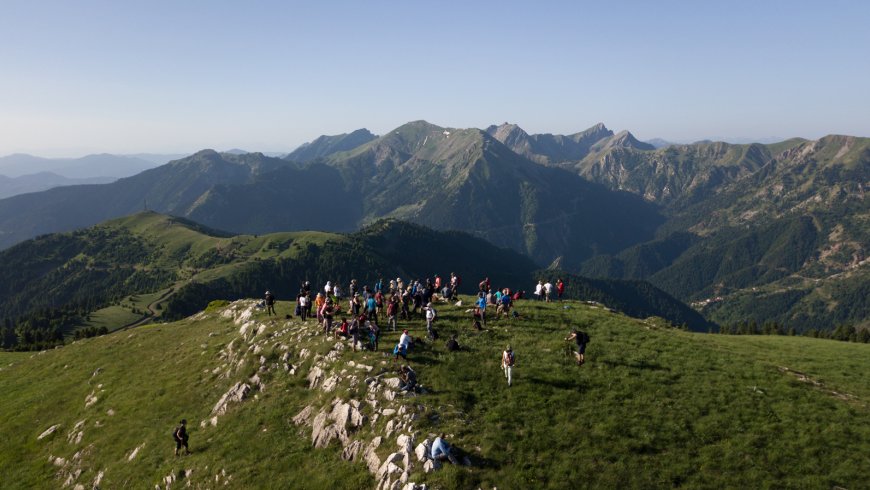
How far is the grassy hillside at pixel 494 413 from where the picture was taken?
25250 millimetres

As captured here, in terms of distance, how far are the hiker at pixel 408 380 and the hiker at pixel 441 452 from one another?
621 cm

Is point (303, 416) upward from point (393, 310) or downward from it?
downward

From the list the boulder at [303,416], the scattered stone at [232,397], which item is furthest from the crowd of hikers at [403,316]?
the boulder at [303,416]

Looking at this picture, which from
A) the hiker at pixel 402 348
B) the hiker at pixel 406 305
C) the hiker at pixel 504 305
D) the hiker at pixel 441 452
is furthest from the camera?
the hiker at pixel 406 305

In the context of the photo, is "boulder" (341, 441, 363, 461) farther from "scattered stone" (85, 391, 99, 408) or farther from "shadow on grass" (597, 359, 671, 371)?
"scattered stone" (85, 391, 99, 408)

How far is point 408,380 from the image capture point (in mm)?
31734

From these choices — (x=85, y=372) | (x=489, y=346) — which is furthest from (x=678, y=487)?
(x=85, y=372)

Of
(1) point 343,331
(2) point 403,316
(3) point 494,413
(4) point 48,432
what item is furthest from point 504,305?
(4) point 48,432

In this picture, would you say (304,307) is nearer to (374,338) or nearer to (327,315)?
(327,315)

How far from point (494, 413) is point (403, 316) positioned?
1791 centimetres

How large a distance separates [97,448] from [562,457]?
37964mm

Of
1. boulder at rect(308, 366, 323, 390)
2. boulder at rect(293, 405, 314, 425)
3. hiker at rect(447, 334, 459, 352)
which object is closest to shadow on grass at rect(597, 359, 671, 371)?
hiker at rect(447, 334, 459, 352)

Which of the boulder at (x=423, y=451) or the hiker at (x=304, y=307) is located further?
the hiker at (x=304, y=307)

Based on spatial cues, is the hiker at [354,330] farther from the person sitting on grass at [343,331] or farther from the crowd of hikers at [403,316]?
the person sitting on grass at [343,331]
